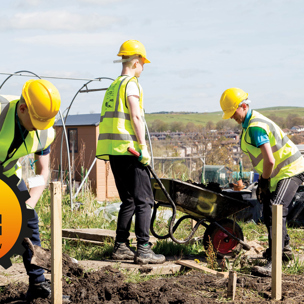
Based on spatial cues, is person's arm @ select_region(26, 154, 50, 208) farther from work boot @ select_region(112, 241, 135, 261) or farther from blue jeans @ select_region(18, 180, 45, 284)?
work boot @ select_region(112, 241, 135, 261)

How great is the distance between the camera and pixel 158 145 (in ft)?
69.3

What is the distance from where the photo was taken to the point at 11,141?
3041 mm

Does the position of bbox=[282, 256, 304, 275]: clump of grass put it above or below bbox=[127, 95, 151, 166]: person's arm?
below

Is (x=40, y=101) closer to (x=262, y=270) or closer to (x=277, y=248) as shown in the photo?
(x=277, y=248)

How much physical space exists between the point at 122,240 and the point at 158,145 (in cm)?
1646

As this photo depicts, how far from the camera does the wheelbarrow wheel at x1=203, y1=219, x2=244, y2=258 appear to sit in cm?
495

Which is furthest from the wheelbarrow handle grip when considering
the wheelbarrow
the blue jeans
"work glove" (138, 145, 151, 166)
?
the blue jeans

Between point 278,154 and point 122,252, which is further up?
point 278,154

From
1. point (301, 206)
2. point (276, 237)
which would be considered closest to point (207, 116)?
point (301, 206)

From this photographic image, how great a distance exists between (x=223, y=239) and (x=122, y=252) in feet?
3.75

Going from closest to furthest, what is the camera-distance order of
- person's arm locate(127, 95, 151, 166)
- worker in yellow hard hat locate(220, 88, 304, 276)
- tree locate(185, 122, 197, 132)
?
person's arm locate(127, 95, 151, 166), worker in yellow hard hat locate(220, 88, 304, 276), tree locate(185, 122, 197, 132)

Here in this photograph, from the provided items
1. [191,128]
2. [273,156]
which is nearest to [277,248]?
[273,156]

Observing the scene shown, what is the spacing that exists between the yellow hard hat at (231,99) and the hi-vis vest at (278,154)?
0.67ft

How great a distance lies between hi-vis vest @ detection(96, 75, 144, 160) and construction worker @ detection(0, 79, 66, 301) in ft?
4.17
